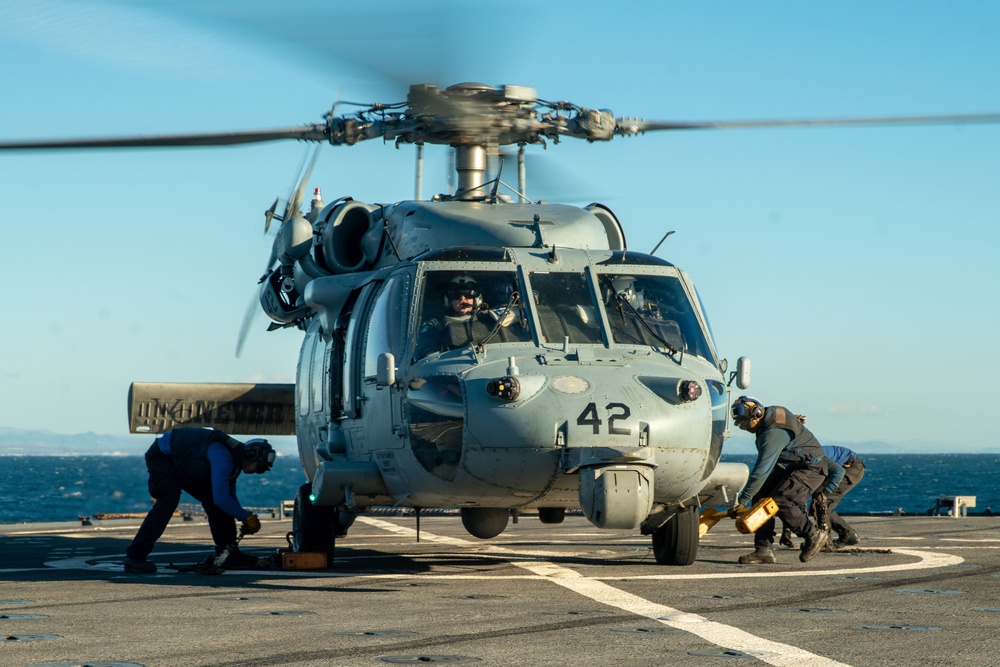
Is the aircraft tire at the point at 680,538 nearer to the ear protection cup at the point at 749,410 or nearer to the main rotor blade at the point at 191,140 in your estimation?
the ear protection cup at the point at 749,410

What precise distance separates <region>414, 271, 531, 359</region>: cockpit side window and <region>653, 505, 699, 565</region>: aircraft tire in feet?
9.50

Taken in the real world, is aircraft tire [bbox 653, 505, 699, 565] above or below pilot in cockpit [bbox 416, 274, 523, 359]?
below

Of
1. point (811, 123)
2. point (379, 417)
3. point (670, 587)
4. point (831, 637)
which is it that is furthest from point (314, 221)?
point (831, 637)

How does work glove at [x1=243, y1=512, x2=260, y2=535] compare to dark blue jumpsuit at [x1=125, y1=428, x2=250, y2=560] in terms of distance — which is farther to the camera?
dark blue jumpsuit at [x1=125, y1=428, x2=250, y2=560]

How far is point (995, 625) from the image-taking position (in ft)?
26.6

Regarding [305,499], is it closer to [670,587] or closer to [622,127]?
[670,587]

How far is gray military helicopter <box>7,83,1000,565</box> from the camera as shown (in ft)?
32.9

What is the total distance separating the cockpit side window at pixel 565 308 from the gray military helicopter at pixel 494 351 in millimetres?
20

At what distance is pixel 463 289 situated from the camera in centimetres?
1152

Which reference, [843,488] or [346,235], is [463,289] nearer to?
[346,235]

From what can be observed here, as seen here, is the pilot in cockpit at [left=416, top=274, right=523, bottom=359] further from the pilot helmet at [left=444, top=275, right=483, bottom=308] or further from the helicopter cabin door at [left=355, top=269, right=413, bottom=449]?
the helicopter cabin door at [left=355, top=269, right=413, bottom=449]

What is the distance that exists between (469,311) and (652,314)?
1687mm

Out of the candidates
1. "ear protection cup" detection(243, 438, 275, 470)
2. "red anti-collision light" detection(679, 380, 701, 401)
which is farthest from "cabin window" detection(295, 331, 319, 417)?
"red anti-collision light" detection(679, 380, 701, 401)

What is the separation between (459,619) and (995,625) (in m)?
3.35
